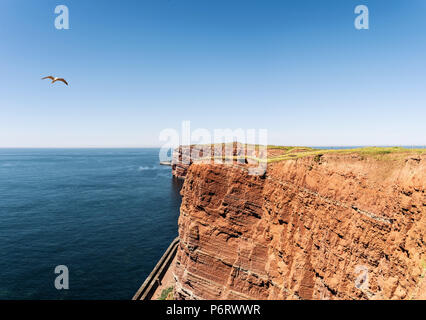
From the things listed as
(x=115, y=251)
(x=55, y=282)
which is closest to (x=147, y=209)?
(x=115, y=251)

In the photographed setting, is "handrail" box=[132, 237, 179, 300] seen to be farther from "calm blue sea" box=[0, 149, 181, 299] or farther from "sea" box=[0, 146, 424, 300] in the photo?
"calm blue sea" box=[0, 149, 181, 299]

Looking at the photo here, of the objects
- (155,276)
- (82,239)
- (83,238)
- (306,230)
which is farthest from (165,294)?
(83,238)

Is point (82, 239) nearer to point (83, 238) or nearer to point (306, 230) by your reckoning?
point (83, 238)

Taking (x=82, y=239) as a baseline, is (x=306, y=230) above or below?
above

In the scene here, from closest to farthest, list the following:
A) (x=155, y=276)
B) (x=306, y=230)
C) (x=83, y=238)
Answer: (x=306, y=230) → (x=155, y=276) → (x=83, y=238)

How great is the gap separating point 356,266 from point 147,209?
71.8 metres

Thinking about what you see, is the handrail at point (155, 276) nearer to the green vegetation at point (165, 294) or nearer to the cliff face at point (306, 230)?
the green vegetation at point (165, 294)

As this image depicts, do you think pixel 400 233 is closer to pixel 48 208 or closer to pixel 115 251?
pixel 115 251

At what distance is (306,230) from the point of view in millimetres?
21781

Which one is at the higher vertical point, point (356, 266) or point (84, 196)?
point (356, 266)

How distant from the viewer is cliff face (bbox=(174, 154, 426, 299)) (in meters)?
15.6

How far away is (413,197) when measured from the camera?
595 inches

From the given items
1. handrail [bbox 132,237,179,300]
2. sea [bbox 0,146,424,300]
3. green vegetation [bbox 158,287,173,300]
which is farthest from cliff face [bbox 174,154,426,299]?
sea [bbox 0,146,424,300]

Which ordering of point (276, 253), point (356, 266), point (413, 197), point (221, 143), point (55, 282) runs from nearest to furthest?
point (413, 197), point (356, 266), point (276, 253), point (55, 282), point (221, 143)
